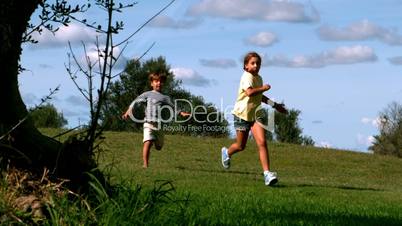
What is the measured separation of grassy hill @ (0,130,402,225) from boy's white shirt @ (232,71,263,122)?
125 centimetres

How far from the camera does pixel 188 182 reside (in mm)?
14406

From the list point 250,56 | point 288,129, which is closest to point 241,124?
point 250,56

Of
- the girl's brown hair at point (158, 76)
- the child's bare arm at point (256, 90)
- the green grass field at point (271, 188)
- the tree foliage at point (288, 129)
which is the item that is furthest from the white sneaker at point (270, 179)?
the tree foliage at point (288, 129)

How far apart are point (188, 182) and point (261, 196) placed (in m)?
2.77

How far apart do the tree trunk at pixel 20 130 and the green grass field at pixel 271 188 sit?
344 mm

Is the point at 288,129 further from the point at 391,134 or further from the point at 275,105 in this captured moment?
the point at 275,105

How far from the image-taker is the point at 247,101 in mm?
15227

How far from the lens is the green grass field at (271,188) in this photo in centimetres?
908

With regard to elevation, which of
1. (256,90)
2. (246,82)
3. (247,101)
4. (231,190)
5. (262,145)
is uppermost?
(246,82)

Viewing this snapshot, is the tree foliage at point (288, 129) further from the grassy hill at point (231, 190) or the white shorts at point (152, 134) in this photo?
the white shorts at point (152, 134)

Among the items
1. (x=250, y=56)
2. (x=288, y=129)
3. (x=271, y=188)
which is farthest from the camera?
(x=288, y=129)

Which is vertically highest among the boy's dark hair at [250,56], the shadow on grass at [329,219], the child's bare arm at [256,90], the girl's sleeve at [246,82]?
the boy's dark hair at [250,56]

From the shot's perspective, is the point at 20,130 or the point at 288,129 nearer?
the point at 20,130

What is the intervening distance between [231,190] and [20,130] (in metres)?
6.71
